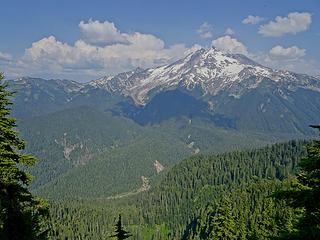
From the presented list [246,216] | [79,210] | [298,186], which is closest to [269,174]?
[246,216]

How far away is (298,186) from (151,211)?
188979mm

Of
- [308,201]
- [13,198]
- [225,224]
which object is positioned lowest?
[225,224]

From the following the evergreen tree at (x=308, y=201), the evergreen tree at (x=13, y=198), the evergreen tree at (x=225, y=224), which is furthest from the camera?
the evergreen tree at (x=225, y=224)

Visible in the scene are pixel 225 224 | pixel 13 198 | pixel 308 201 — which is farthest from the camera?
pixel 225 224

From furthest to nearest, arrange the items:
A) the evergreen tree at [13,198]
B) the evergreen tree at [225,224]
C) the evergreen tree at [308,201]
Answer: the evergreen tree at [225,224] < the evergreen tree at [13,198] < the evergreen tree at [308,201]

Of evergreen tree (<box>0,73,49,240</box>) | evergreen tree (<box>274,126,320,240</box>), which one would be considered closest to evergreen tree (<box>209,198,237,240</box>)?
evergreen tree (<box>274,126,320,240</box>)

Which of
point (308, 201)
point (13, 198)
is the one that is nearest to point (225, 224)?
point (308, 201)

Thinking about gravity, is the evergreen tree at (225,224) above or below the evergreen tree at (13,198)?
below

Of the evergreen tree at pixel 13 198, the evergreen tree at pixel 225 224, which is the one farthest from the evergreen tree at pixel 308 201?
the evergreen tree at pixel 225 224

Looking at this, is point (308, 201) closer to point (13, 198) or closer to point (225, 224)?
point (13, 198)

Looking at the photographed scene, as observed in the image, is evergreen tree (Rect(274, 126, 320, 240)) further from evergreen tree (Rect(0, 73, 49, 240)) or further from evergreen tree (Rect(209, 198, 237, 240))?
evergreen tree (Rect(209, 198, 237, 240))

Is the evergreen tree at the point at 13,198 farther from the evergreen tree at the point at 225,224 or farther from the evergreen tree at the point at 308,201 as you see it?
the evergreen tree at the point at 225,224

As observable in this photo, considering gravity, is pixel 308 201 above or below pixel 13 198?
below

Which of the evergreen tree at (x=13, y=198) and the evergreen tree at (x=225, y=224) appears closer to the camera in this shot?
the evergreen tree at (x=13, y=198)
